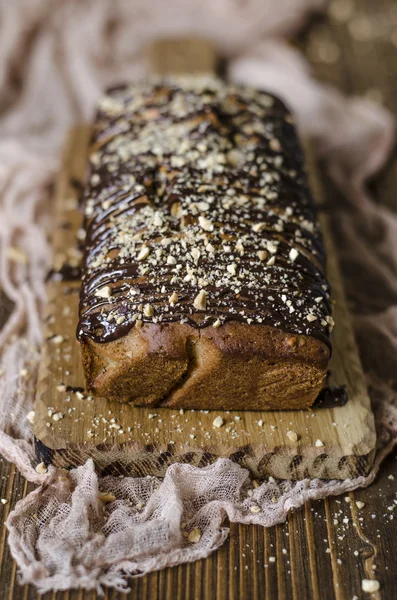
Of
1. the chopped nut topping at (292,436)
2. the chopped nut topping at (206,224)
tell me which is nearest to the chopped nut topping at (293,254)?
the chopped nut topping at (206,224)

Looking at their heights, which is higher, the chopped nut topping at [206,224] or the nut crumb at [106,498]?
the chopped nut topping at [206,224]

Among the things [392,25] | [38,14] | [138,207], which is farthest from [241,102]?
[392,25]

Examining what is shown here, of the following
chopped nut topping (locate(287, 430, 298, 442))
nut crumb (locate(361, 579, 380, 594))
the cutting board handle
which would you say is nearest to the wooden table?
nut crumb (locate(361, 579, 380, 594))

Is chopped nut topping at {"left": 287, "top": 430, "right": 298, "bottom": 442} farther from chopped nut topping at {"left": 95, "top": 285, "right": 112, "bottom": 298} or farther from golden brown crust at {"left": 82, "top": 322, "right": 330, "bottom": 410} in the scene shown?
chopped nut topping at {"left": 95, "top": 285, "right": 112, "bottom": 298}

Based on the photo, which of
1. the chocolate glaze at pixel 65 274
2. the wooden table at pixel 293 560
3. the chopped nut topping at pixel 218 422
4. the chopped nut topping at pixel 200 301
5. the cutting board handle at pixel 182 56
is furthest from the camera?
the cutting board handle at pixel 182 56

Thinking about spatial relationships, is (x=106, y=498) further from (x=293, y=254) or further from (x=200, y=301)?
(x=293, y=254)

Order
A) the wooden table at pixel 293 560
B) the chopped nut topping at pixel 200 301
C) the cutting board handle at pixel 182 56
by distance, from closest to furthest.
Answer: the wooden table at pixel 293 560 < the chopped nut topping at pixel 200 301 < the cutting board handle at pixel 182 56

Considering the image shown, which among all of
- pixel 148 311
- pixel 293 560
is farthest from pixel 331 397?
pixel 148 311

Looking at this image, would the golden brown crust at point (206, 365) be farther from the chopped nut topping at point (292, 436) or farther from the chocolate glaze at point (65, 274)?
the chocolate glaze at point (65, 274)
